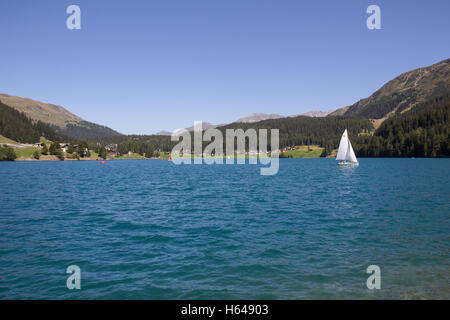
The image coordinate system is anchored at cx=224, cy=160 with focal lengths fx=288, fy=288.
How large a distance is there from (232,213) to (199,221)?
18.0ft

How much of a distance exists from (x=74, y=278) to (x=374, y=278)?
17151 mm

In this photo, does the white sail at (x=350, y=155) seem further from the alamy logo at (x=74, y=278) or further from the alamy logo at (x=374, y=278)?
the alamy logo at (x=74, y=278)

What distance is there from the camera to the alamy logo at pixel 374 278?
15673 mm

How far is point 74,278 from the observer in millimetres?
16469

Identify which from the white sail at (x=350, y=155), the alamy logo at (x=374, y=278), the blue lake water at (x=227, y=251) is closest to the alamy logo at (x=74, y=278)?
the blue lake water at (x=227, y=251)

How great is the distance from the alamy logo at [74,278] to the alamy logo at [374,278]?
1583cm

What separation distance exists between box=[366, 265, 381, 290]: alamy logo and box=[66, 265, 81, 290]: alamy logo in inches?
623

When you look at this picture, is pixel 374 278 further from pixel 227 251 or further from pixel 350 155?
pixel 350 155

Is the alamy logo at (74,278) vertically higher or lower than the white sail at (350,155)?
lower

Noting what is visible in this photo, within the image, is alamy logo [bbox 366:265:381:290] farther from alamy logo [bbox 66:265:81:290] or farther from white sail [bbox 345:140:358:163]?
white sail [bbox 345:140:358:163]

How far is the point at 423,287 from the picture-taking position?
15.6m

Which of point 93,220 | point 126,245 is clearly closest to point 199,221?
point 126,245

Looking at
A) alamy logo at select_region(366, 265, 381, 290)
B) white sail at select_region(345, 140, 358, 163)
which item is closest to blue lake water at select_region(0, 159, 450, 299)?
alamy logo at select_region(366, 265, 381, 290)
